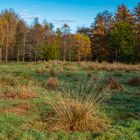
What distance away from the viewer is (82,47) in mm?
60844

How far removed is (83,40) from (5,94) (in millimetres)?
50015

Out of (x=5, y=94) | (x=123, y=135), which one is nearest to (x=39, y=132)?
(x=123, y=135)

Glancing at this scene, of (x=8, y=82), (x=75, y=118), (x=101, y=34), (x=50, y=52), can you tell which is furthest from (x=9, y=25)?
(x=75, y=118)

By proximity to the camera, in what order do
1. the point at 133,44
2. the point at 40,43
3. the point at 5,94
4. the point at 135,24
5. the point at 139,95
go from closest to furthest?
the point at 5,94 → the point at 139,95 → the point at 133,44 → the point at 135,24 → the point at 40,43

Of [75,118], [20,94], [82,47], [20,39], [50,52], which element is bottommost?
[75,118]

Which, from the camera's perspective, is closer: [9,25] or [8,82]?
[8,82]

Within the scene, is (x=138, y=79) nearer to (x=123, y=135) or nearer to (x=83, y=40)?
(x=123, y=135)

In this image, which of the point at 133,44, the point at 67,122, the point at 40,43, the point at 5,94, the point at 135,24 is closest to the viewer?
the point at 67,122

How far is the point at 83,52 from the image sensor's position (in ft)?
200

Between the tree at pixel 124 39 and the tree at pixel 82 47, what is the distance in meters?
7.32

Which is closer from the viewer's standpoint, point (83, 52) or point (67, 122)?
point (67, 122)

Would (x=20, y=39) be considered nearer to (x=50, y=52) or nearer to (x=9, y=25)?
(x=9, y=25)

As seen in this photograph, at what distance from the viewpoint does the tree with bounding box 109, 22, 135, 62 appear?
51844 millimetres

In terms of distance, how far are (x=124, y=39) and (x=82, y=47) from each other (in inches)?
402
